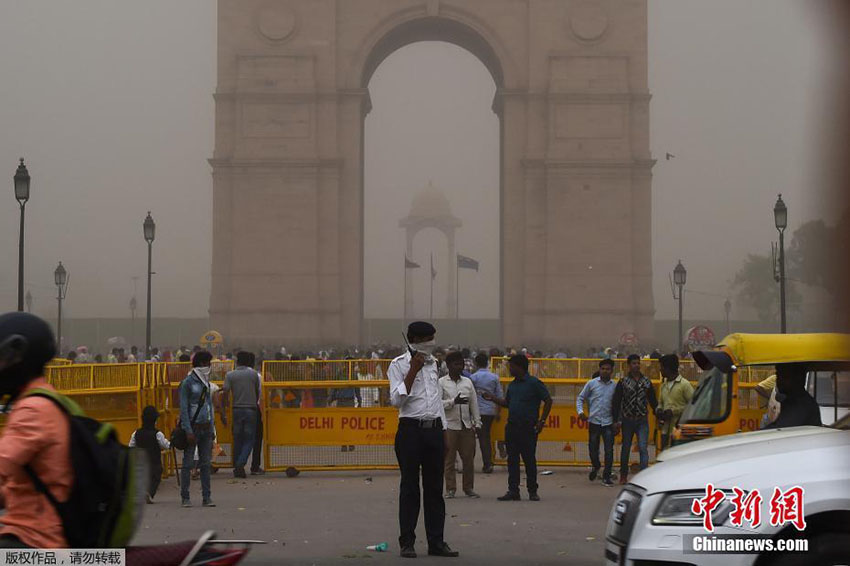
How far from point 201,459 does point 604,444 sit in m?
4.03

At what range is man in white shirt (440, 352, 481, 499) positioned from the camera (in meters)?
12.1

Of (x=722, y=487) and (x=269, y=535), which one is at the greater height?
(x=722, y=487)

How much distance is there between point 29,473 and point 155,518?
7321 mm

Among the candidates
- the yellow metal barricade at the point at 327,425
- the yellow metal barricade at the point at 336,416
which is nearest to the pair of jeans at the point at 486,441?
the yellow metal barricade at the point at 336,416

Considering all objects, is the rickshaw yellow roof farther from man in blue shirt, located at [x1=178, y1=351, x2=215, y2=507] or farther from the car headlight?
man in blue shirt, located at [x1=178, y1=351, x2=215, y2=507]

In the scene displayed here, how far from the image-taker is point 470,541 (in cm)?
923

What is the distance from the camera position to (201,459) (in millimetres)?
11492

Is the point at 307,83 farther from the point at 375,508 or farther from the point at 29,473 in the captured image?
the point at 29,473

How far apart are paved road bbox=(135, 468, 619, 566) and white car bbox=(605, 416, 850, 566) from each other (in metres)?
2.99

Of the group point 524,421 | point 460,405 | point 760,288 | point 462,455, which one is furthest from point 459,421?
point 760,288

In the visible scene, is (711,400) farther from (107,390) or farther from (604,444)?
(107,390)

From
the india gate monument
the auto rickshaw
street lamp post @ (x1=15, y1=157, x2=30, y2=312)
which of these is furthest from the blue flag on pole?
the auto rickshaw

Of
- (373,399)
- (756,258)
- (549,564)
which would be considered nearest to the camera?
(549,564)

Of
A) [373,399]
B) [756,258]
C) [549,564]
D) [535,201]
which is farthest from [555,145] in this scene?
[549,564]
